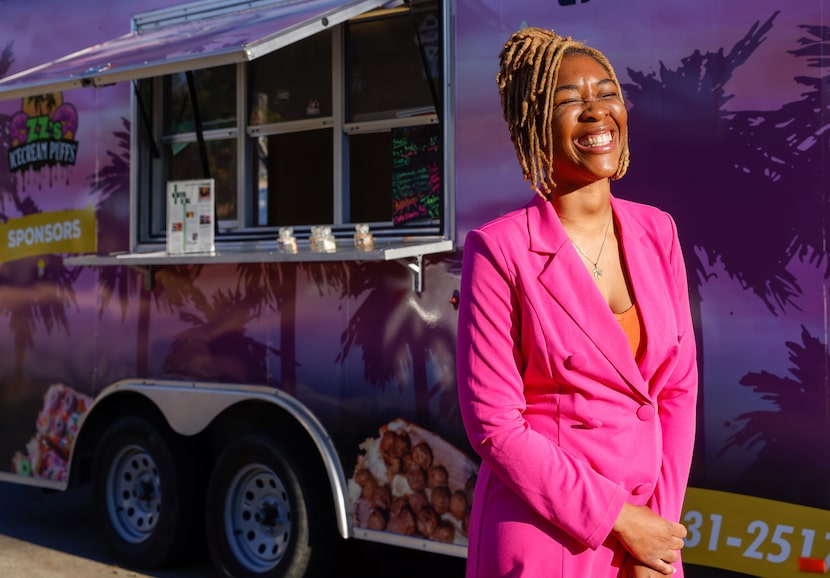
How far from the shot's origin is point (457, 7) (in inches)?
187

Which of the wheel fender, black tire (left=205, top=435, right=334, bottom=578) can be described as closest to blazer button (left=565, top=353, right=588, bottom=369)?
the wheel fender

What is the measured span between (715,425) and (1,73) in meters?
5.14

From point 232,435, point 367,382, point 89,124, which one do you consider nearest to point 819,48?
point 367,382

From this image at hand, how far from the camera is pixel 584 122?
2.04 metres

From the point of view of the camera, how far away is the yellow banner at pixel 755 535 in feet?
12.2

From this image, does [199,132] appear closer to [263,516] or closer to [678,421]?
[263,516]

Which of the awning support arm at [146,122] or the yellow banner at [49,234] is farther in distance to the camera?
the yellow banner at [49,234]

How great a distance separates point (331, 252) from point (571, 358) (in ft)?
10.3

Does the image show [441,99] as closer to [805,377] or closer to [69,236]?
[805,377]

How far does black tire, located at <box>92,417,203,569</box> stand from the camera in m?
5.70

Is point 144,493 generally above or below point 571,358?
below

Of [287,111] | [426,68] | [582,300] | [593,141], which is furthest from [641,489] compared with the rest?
[287,111]

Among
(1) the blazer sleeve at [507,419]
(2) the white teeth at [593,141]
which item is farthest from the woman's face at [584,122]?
(1) the blazer sleeve at [507,419]

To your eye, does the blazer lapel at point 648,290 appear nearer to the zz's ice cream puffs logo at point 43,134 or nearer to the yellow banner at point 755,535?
the yellow banner at point 755,535
